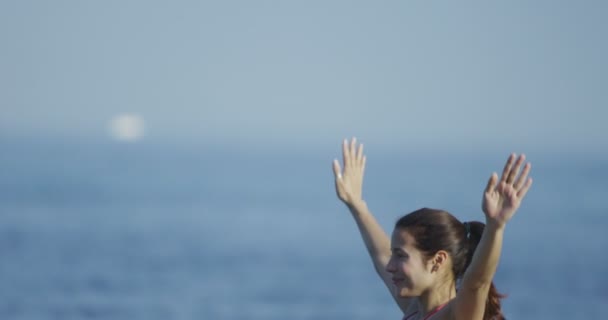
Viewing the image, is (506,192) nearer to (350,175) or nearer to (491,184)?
(491,184)

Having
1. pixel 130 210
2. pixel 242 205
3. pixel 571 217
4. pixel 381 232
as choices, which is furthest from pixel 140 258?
pixel 242 205

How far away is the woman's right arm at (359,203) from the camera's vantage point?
495 centimetres

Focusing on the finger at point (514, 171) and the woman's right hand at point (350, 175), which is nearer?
the finger at point (514, 171)

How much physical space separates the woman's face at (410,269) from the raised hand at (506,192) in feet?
1.48

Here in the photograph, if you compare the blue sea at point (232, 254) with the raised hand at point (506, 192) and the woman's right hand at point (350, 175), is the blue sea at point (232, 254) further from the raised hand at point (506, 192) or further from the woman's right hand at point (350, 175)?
the raised hand at point (506, 192)

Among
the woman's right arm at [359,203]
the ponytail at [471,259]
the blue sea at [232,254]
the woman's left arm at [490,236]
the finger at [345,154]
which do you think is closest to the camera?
the woman's left arm at [490,236]

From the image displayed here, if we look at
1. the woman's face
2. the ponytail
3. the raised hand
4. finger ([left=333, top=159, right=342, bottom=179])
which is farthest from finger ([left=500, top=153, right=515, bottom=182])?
finger ([left=333, top=159, right=342, bottom=179])

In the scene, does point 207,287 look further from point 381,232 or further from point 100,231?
point 381,232

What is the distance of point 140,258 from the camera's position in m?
36.7

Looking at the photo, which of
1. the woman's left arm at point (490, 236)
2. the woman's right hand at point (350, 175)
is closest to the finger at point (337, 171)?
the woman's right hand at point (350, 175)

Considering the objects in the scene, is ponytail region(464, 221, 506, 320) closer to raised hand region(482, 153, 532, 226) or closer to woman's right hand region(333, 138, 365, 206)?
raised hand region(482, 153, 532, 226)

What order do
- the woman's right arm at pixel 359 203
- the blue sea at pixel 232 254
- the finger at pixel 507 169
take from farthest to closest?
the blue sea at pixel 232 254, the woman's right arm at pixel 359 203, the finger at pixel 507 169

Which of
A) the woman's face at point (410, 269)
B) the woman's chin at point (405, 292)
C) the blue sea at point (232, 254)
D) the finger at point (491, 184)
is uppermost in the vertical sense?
the blue sea at point (232, 254)

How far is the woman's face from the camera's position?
4199mm
